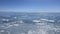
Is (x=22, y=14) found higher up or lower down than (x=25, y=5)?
lower down

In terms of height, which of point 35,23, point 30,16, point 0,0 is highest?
point 0,0

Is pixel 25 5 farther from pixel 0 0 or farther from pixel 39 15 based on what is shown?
pixel 0 0

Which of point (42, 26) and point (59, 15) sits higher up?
point (59, 15)

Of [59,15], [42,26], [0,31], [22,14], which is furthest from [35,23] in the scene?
[0,31]

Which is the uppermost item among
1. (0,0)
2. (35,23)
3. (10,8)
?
(0,0)

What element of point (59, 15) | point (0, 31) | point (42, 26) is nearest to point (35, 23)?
point (42, 26)

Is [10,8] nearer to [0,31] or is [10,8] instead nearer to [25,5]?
[25,5]
